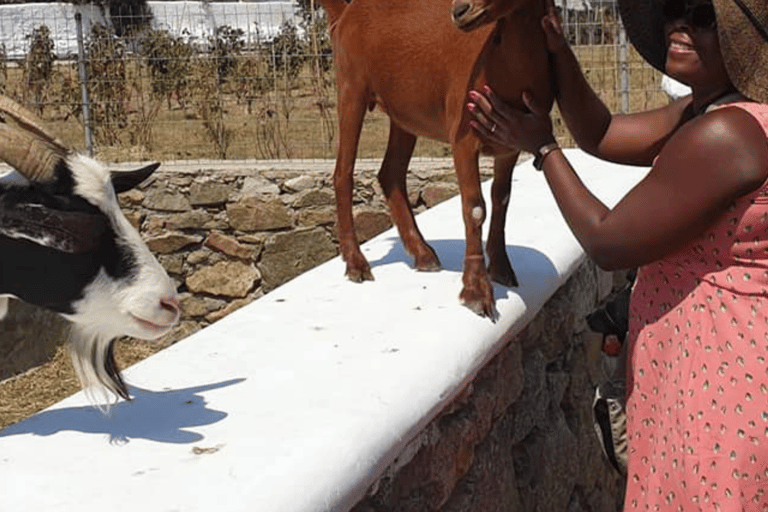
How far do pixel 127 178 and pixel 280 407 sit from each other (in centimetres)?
49

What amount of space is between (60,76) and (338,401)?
913cm

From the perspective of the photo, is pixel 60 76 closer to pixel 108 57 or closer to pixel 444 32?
pixel 108 57

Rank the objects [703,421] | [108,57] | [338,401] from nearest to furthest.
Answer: [703,421], [338,401], [108,57]

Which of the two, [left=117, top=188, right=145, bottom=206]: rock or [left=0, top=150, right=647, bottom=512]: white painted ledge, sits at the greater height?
[left=0, top=150, right=647, bottom=512]: white painted ledge

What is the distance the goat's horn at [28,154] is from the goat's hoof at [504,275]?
1.54 m

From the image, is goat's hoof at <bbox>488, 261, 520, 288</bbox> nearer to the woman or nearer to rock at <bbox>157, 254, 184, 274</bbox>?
the woman

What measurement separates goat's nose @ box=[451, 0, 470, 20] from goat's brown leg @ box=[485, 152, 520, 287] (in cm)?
68

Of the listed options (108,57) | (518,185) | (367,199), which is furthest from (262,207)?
(518,185)

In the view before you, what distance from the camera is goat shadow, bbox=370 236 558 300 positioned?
135 inches

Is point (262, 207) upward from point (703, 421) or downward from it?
downward

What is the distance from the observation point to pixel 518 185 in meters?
4.90

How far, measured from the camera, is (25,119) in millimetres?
2051

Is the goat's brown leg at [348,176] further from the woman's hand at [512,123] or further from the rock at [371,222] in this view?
the rock at [371,222]

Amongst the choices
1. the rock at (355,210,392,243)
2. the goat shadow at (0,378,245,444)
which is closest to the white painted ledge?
the goat shadow at (0,378,245,444)
